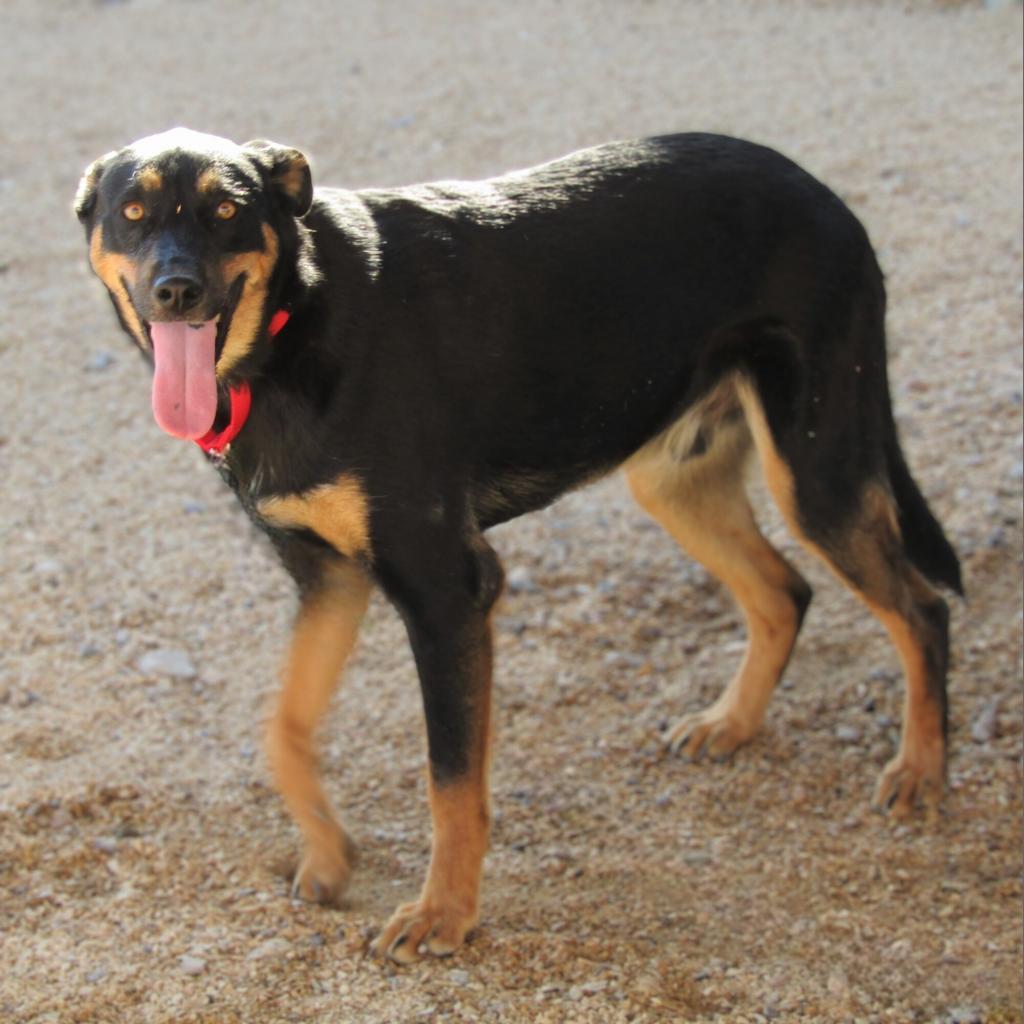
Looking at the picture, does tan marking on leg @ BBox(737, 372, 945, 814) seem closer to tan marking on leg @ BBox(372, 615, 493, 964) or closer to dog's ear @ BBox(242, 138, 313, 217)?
tan marking on leg @ BBox(372, 615, 493, 964)

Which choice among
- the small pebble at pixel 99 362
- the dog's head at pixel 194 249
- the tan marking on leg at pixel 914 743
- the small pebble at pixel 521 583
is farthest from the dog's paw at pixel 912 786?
the small pebble at pixel 99 362

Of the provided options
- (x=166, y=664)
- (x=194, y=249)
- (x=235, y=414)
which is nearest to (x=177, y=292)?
(x=194, y=249)

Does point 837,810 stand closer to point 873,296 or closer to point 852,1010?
point 852,1010

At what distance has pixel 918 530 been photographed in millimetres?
4523

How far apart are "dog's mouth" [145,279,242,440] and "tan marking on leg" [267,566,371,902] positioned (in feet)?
2.66

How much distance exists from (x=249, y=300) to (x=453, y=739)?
3.80ft

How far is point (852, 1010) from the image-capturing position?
3.59m

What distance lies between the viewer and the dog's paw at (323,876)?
4.02 meters

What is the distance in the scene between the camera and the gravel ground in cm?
370

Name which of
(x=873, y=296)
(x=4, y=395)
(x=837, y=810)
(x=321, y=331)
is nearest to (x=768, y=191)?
(x=873, y=296)

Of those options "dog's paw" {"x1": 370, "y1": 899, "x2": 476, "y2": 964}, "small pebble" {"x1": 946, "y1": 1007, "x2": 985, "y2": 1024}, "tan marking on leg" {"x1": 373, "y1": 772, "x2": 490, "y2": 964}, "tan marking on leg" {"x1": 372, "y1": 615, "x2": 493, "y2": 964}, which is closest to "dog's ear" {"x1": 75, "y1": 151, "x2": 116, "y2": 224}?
"tan marking on leg" {"x1": 372, "y1": 615, "x2": 493, "y2": 964}

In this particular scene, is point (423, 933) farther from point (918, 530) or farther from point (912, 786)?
point (918, 530)

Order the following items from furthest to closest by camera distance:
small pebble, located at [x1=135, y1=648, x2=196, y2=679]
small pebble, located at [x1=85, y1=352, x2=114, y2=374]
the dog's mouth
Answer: small pebble, located at [x1=85, y1=352, x2=114, y2=374] < small pebble, located at [x1=135, y1=648, x2=196, y2=679] < the dog's mouth

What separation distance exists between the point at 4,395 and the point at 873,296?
430 centimetres
